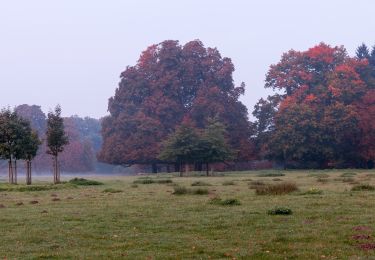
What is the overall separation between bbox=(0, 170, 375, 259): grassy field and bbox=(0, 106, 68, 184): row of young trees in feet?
83.7

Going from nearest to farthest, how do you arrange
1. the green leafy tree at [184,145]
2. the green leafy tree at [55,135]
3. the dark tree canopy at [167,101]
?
the green leafy tree at [55,135]
the green leafy tree at [184,145]
the dark tree canopy at [167,101]

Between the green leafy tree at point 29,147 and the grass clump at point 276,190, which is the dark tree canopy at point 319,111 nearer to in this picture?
the green leafy tree at point 29,147

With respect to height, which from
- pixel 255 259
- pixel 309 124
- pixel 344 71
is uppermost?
pixel 344 71

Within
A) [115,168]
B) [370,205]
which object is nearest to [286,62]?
[115,168]

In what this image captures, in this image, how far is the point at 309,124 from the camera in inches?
3142

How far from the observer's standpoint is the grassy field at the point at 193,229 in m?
14.4

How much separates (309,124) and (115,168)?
66.4 metres

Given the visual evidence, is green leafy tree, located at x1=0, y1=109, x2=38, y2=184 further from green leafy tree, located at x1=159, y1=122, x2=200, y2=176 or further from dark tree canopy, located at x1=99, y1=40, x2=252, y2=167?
dark tree canopy, located at x1=99, y1=40, x2=252, y2=167

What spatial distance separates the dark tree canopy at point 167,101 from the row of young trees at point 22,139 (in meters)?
33.8

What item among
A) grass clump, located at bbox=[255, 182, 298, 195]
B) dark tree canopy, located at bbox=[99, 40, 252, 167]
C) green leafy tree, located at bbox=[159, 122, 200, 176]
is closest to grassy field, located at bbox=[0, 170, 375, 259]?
grass clump, located at bbox=[255, 182, 298, 195]

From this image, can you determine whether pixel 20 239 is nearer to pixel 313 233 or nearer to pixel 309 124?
pixel 313 233

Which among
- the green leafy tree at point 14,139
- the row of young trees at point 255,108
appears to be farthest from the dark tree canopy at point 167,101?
the green leafy tree at point 14,139

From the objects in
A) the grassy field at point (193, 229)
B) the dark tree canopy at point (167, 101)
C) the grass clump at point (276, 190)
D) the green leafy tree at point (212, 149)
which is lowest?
the grassy field at point (193, 229)

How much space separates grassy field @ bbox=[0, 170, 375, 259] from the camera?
1438 centimetres
